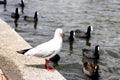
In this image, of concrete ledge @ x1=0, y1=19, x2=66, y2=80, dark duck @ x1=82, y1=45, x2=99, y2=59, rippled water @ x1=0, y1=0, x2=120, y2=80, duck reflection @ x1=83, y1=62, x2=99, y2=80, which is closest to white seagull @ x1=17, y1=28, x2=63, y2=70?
concrete ledge @ x1=0, y1=19, x2=66, y2=80

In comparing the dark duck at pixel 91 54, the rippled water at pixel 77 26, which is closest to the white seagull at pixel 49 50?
the rippled water at pixel 77 26

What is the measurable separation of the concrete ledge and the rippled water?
16.4ft

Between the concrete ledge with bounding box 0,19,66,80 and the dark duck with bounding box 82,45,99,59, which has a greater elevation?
the concrete ledge with bounding box 0,19,66,80

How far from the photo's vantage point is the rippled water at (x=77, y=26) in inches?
645

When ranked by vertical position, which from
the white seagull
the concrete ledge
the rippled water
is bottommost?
the rippled water

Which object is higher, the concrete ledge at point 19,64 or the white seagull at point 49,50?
the white seagull at point 49,50

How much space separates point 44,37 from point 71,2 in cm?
1388

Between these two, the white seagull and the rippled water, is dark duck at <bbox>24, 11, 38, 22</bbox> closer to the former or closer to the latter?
the rippled water

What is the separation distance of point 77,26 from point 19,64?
58.8ft

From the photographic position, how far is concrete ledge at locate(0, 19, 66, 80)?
307 inches

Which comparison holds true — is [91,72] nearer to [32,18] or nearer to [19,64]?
[19,64]

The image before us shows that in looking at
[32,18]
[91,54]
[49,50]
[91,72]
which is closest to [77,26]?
[32,18]

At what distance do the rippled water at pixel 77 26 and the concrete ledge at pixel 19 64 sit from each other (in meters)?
5.01

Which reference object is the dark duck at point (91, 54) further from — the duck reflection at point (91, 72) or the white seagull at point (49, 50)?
the white seagull at point (49, 50)
